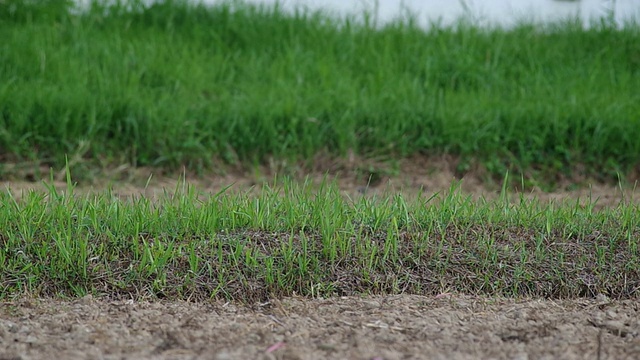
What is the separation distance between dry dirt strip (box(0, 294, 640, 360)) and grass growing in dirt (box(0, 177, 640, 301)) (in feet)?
0.50

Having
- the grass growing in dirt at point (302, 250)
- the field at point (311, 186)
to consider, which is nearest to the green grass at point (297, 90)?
the field at point (311, 186)

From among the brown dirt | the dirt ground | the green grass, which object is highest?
the green grass

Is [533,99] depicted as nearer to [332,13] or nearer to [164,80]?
[332,13]

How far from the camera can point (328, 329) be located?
2.80m

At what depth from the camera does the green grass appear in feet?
19.8

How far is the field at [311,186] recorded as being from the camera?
2887 mm

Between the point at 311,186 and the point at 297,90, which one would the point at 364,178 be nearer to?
the point at 297,90

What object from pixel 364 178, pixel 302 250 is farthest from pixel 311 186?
pixel 364 178

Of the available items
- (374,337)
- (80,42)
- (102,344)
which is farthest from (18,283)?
(80,42)

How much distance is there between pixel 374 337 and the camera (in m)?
2.70

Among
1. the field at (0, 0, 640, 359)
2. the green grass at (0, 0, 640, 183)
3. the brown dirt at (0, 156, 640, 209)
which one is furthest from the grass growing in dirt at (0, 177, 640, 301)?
the green grass at (0, 0, 640, 183)

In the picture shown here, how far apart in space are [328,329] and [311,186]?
132 centimetres

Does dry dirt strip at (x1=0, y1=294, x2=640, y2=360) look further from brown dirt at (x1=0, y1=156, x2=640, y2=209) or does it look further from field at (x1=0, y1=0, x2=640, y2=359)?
brown dirt at (x1=0, y1=156, x2=640, y2=209)

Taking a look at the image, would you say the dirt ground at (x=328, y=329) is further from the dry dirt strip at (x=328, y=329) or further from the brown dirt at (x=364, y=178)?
the brown dirt at (x=364, y=178)
